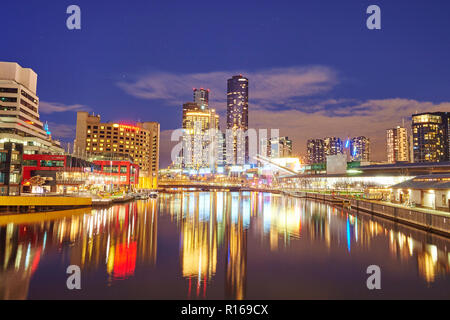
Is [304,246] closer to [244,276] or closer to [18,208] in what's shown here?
[244,276]

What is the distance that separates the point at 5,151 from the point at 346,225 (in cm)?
6186

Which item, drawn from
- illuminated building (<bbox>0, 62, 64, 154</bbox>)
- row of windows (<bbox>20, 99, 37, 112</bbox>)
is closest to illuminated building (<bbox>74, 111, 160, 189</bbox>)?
row of windows (<bbox>20, 99, 37, 112</bbox>)

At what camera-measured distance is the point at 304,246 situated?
26297mm

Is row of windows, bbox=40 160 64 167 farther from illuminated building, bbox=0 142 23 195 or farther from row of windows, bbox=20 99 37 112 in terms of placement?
row of windows, bbox=20 99 37 112

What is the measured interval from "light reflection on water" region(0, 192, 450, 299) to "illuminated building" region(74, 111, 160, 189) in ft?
411

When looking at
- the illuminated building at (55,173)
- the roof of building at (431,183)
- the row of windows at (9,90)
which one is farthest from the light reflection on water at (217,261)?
the row of windows at (9,90)

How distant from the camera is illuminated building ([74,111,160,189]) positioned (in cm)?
15600

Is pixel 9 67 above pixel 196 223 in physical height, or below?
above

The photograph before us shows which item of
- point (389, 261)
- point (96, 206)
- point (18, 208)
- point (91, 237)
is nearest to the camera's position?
point (389, 261)

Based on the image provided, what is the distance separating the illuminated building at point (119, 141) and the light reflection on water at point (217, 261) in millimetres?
125131

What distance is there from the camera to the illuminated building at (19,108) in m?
73.7

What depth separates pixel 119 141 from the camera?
16312 centimetres

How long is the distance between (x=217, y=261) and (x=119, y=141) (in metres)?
153
